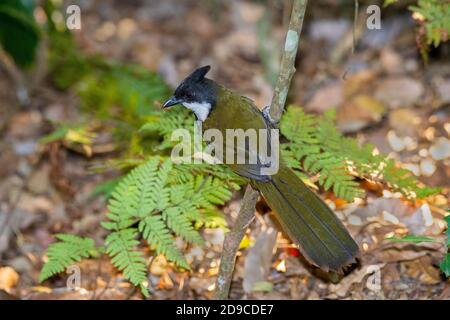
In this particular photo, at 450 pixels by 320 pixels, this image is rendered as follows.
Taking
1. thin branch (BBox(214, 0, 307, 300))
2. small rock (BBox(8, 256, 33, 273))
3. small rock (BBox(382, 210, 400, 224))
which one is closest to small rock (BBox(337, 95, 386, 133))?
small rock (BBox(382, 210, 400, 224))

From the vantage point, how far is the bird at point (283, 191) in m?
3.19

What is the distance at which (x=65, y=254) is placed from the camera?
362 cm

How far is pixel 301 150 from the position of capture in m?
3.74

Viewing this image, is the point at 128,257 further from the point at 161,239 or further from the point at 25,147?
the point at 25,147

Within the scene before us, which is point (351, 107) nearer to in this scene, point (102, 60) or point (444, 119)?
point (444, 119)

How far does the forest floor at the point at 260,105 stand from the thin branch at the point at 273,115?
425 millimetres

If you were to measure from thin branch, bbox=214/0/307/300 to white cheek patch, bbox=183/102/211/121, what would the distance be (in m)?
0.57

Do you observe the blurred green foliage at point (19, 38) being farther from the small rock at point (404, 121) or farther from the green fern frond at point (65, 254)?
the small rock at point (404, 121)

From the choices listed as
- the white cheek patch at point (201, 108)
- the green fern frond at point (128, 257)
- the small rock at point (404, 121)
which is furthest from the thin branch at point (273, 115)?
the small rock at point (404, 121)

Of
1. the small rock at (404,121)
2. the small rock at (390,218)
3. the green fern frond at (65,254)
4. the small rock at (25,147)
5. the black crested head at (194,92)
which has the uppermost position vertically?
the black crested head at (194,92)

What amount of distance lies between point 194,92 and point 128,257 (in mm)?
956

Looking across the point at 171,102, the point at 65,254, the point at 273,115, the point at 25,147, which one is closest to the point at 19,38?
the point at 25,147
